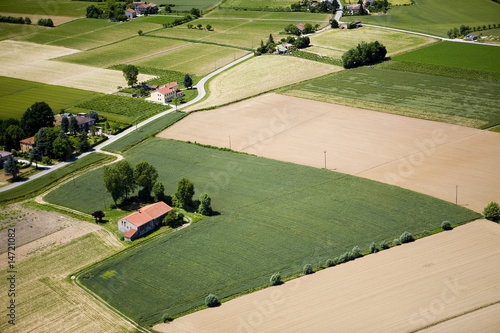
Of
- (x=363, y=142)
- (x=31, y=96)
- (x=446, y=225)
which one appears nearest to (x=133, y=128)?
(x=31, y=96)

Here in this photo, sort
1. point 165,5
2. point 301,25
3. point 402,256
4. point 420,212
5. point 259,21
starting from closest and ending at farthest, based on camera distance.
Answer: point 402,256, point 420,212, point 301,25, point 259,21, point 165,5

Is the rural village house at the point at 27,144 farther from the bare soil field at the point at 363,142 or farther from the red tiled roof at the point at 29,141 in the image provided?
the bare soil field at the point at 363,142

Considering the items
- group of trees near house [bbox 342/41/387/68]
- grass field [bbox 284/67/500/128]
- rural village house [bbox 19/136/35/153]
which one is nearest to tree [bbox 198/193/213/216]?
rural village house [bbox 19/136/35/153]

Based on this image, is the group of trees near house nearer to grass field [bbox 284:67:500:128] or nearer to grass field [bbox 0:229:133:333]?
grass field [bbox 284:67:500:128]

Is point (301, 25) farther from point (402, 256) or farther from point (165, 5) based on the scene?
point (402, 256)

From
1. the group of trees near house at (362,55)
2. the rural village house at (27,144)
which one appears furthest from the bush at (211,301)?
the group of trees near house at (362,55)

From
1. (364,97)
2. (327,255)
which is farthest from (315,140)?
(327,255)

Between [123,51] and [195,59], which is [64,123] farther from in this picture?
[123,51]
